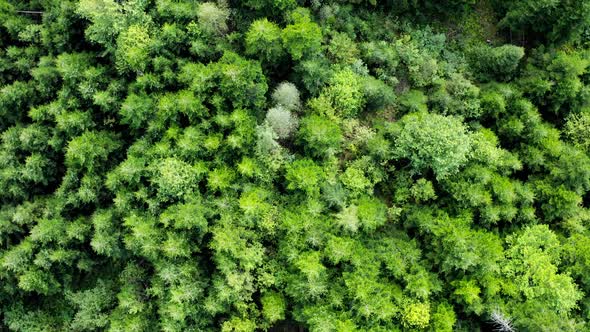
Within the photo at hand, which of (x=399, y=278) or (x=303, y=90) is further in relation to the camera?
(x=303, y=90)

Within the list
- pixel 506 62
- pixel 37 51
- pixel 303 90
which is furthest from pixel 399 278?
pixel 37 51

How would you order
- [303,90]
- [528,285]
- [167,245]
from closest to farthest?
[167,245], [528,285], [303,90]

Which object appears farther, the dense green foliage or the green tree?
the green tree

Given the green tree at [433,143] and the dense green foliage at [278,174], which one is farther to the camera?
the green tree at [433,143]

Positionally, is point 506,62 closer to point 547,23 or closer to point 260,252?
point 547,23

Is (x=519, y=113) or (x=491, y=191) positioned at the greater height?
(x=519, y=113)

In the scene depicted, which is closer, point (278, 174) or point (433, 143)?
point (433, 143)

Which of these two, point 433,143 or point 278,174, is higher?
point 433,143

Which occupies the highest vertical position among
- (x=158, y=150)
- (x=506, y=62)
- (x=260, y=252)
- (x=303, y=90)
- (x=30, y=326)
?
(x=506, y=62)
